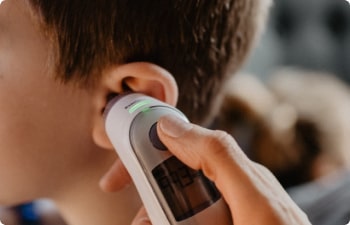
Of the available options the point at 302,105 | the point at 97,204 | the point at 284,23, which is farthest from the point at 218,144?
the point at 284,23

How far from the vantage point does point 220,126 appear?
51.1 inches

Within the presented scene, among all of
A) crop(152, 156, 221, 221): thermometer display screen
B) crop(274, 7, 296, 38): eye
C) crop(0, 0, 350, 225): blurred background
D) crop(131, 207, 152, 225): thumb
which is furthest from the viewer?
crop(274, 7, 296, 38): eye

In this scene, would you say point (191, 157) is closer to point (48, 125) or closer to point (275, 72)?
point (48, 125)

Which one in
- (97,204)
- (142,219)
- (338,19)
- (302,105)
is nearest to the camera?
(142,219)

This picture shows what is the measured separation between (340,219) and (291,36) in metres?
0.63

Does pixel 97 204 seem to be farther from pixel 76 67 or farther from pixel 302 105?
pixel 302 105

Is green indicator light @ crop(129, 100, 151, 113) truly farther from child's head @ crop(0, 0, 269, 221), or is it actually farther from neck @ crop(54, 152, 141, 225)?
neck @ crop(54, 152, 141, 225)

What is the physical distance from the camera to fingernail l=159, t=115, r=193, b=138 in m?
0.62

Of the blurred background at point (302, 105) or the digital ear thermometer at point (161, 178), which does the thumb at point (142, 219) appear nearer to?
the digital ear thermometer at point (161, 178)

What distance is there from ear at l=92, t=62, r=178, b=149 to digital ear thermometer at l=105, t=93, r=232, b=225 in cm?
8

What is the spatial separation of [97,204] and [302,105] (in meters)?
0.70

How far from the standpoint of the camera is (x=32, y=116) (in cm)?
73

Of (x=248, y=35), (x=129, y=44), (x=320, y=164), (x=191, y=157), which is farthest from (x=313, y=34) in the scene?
(x=191, y=157)


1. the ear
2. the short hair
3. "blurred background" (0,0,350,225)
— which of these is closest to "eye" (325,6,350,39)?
"blurred background" (0,0,350,225)
